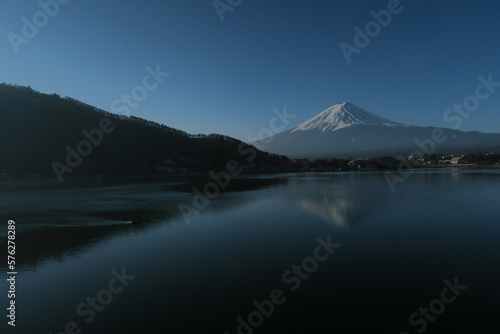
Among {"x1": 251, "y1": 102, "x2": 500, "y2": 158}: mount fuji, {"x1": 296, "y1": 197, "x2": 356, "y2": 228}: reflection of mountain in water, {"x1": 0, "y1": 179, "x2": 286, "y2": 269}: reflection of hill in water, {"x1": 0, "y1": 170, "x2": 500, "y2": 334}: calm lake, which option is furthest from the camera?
{"x1": 251, "y1": 102, "x2": 500, "y2": 158}: mount fuji

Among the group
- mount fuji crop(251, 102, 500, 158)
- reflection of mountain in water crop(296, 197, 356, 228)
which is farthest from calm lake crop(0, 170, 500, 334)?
mount fuji crop(251, 102, 500, 158)

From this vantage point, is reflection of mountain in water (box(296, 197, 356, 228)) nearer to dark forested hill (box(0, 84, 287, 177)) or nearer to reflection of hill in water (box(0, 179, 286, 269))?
reflection of hill in water (box(0, 179, 286, 269))

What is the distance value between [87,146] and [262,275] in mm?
31959

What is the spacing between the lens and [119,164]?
Result: 30.5 m

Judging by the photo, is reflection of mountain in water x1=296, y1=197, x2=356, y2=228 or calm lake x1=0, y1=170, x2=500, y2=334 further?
reflection of mountain in water x1=296, y1=197, x2=356, y2=228

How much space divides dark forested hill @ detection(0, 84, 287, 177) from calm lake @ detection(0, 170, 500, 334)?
2103 centimetres

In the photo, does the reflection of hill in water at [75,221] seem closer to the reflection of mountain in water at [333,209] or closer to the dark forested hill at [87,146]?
the reflection of mountain in water at [333,209]

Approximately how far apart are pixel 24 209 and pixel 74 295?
9.14m

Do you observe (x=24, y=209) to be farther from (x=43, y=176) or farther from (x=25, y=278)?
(x=43, y=176)

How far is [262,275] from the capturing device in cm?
427

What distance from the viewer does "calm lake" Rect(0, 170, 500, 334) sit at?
3098 millimetres

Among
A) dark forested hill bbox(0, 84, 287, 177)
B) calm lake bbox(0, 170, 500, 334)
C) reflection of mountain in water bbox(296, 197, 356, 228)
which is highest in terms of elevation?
dark forested hill bbox(0, 84, 287, 177)

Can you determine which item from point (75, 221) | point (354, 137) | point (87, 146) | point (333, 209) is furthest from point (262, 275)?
point (354, 137)

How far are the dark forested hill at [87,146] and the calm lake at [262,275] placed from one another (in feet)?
69.0
